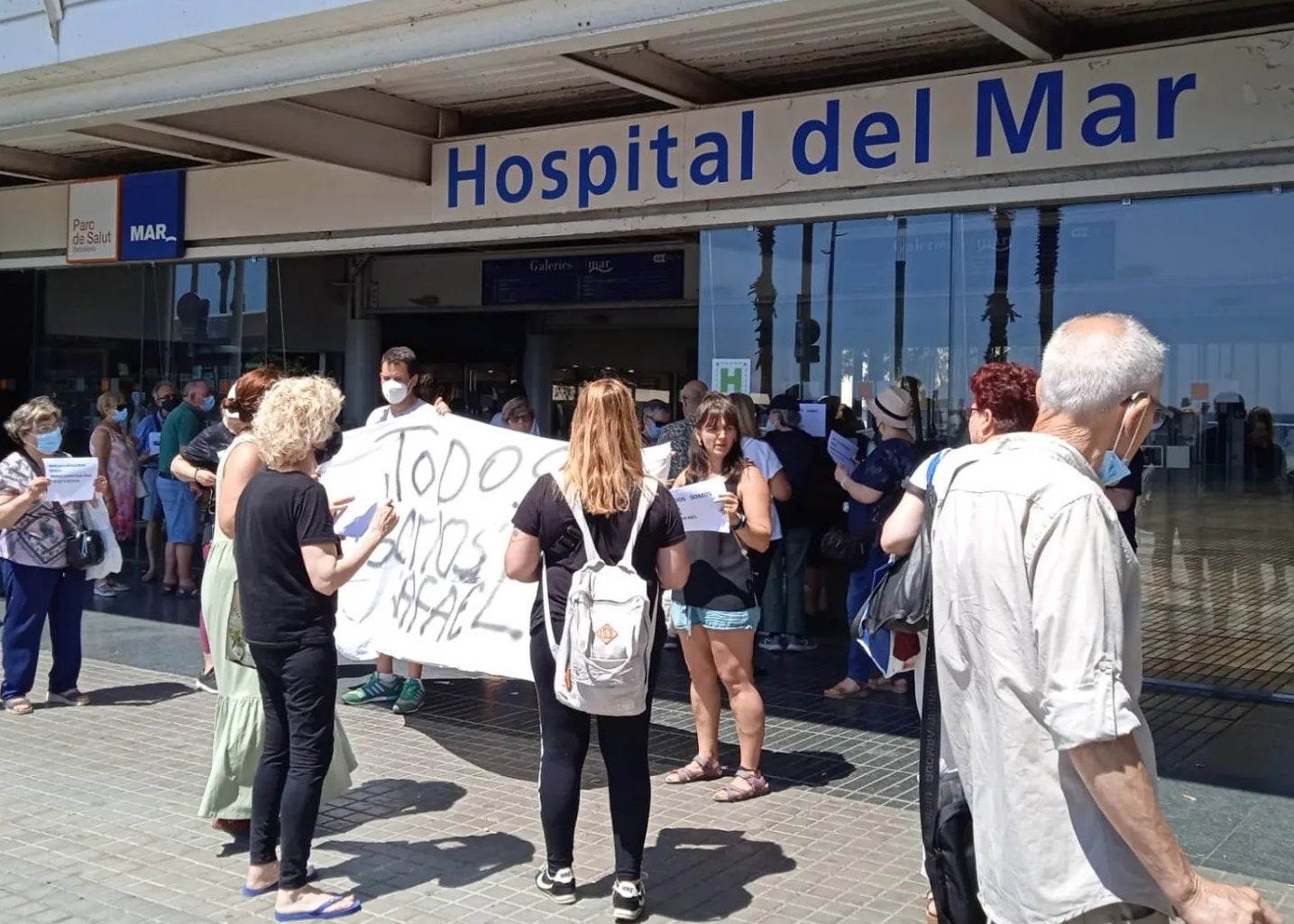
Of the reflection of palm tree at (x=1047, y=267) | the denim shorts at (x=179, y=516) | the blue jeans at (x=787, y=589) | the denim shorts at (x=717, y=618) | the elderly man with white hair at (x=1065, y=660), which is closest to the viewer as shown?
the elderly man with white hair at (x=1065, y=660)

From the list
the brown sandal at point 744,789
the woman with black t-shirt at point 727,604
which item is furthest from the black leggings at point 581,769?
the brown sandal at point 744,789

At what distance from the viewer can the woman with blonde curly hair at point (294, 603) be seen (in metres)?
4.53

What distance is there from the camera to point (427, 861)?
205 inches

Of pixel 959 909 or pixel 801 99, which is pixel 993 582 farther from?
pixel 801 99

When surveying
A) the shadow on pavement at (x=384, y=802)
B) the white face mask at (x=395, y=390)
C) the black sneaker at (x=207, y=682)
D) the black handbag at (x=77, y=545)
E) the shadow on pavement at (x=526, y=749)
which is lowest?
the shadow on pavement at (x=384, y=802)

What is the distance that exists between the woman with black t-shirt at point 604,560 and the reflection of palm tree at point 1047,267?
4764 millimetres

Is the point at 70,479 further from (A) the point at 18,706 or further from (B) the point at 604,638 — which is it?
(B) the point at 604,638

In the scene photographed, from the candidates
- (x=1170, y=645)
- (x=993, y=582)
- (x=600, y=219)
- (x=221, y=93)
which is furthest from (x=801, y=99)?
(x=993, y=582)

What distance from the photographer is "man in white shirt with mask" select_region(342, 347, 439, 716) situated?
7223 millimetres

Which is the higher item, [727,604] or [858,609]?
[727,604]

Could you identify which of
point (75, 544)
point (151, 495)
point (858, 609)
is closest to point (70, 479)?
point (75, 544)

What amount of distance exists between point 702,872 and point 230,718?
205 centimetres

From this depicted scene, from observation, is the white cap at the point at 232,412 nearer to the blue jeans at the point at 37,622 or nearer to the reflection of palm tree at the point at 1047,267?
the blue jeans at the point at 37,622

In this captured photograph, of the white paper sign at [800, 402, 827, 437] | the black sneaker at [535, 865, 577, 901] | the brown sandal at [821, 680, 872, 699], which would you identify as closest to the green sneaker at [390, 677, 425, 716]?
the brown sandal at [821, 680, 872, 699]
